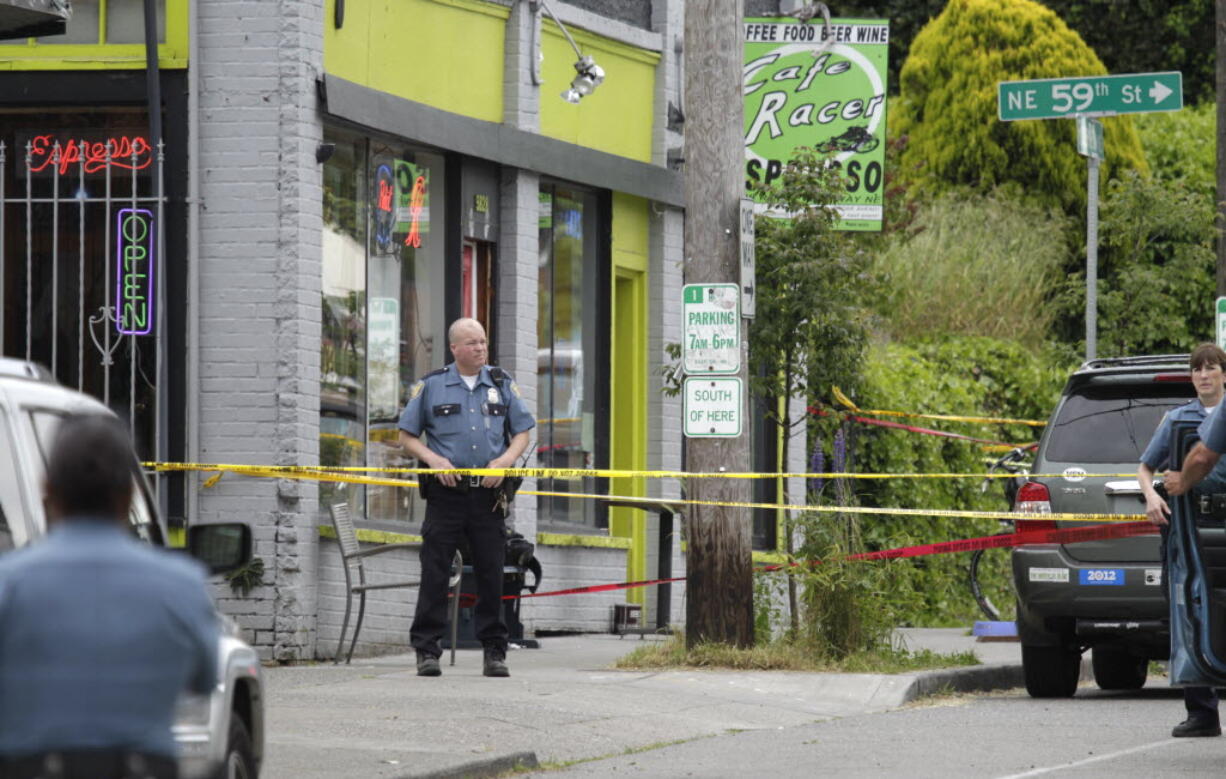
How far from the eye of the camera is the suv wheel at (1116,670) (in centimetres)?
1409

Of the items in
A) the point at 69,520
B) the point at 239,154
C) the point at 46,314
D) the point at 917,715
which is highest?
the point at 239,154

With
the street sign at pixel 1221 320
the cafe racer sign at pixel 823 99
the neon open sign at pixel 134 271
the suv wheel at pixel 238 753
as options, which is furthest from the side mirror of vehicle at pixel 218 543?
the street sign at pixel 1221 320

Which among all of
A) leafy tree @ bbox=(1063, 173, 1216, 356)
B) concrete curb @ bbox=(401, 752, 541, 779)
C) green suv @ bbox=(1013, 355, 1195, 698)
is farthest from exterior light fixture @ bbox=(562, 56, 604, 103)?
leafy tree @ bbox=(1063, 173, 1216, 356)

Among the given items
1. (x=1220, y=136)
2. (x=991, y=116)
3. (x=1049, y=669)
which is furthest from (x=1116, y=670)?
(x=991, y=116)

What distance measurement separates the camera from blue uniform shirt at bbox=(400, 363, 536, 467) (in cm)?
1258

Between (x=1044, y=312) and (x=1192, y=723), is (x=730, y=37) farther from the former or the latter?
(x=1044, y=312)

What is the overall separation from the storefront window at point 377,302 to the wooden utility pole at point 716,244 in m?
2.34

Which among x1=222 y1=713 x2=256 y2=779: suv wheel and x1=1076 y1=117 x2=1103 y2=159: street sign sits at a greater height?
x1=1076 y1=117 x2=1103 y2=159: street sign

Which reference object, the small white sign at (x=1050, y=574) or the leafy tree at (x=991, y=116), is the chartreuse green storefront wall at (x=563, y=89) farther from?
the leafy tree at (x=991, y=116)

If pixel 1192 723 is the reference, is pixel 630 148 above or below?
above

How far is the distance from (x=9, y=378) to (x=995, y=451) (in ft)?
51.4

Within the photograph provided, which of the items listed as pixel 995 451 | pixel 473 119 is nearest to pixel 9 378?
pixel 473 119

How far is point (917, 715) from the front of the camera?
11977 millimetres

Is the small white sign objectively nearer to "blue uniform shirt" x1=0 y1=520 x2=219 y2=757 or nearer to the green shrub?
the green shrub
